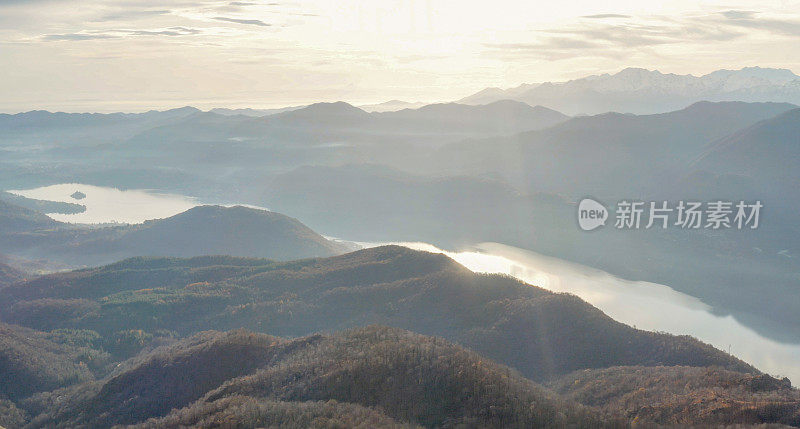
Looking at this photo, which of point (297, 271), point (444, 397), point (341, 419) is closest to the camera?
point (341, 419)

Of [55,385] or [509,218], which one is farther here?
[509,218]

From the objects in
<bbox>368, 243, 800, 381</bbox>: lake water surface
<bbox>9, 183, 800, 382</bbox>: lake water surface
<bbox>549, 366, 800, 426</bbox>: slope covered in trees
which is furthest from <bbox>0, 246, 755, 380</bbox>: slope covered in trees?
<bbox>9, 183, 800, 382</bbox>: lake water surface

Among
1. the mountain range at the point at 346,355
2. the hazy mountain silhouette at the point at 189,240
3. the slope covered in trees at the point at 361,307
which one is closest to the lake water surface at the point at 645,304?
the hazy mountain silhouette at the point at 189,240

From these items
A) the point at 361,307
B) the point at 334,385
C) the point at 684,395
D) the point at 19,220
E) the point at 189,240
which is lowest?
the point at 189,240

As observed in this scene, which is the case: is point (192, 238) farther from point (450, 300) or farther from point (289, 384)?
point (289, 384)

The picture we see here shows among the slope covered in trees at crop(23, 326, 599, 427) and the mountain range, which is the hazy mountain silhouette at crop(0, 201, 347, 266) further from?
the slope covered in trees at crop(23, 326, 599, 427)

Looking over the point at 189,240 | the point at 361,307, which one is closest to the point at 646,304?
the point at 361,307

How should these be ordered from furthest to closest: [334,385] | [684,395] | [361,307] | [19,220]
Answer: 1. [19,220]
2. [361,307]
3. [684,395]
4. [334,385]

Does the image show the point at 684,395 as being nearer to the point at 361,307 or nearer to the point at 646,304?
the point at 361,307

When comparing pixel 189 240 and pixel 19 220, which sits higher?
pixel 19 220

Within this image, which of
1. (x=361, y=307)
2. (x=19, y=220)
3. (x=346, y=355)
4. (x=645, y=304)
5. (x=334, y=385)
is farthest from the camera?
(x=19, y=220)

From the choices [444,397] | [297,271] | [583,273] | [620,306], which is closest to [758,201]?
[583,273]
